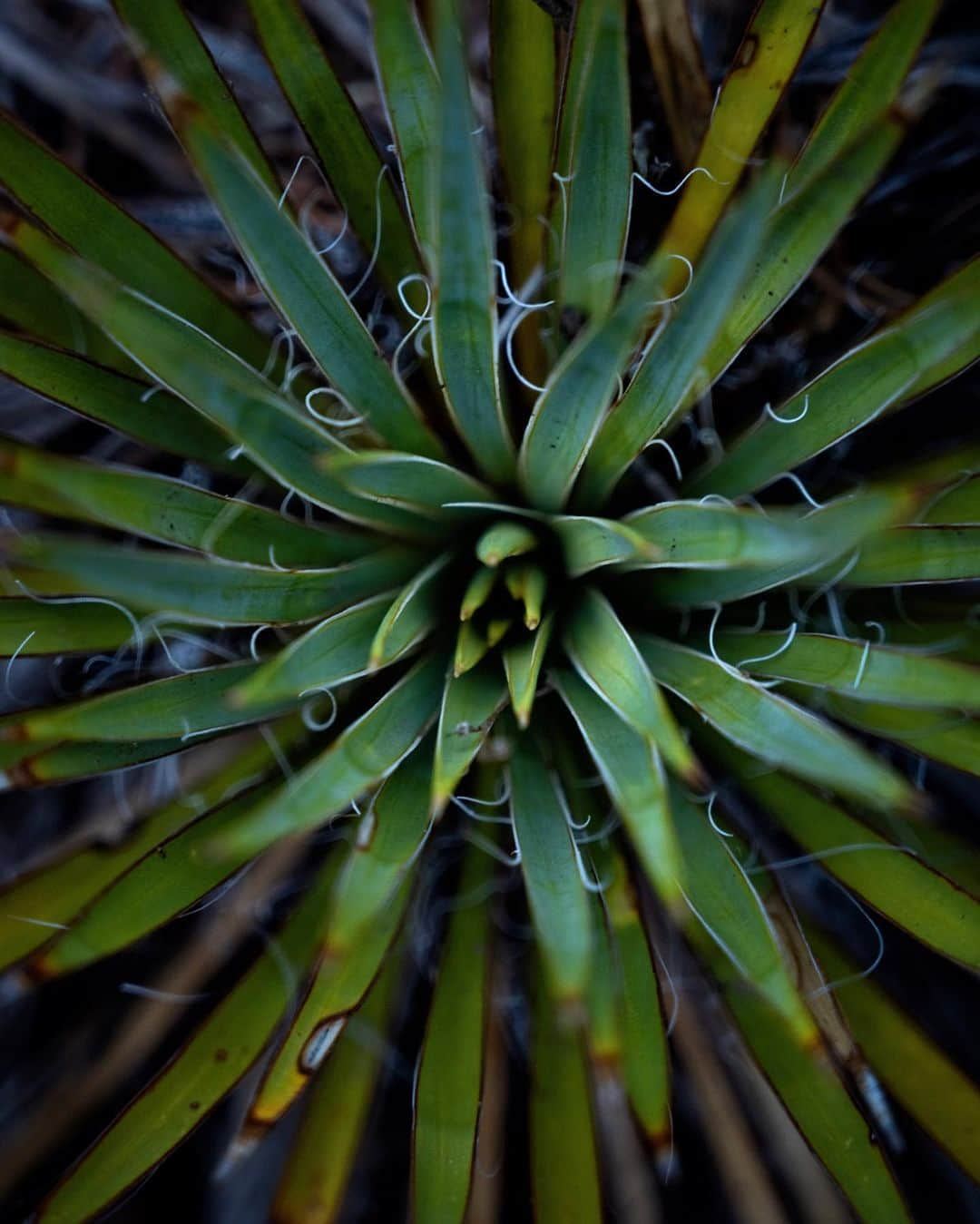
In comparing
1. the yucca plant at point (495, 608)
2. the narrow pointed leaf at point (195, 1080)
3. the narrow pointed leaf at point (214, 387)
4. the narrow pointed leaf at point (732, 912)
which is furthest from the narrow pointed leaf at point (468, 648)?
the narrow pointed leaf at point (195, 1080)

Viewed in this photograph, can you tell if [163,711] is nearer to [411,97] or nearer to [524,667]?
[524,667]

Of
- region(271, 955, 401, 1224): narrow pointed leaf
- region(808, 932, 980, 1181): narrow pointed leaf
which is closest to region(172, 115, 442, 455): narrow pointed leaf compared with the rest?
region(271, 955, 401, 1224): narrow pointed leaf

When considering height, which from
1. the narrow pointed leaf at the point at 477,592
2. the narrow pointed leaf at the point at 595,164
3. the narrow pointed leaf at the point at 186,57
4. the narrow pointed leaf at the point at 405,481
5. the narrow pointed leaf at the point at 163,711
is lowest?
the narrow pointed leaf at the point at 477,592

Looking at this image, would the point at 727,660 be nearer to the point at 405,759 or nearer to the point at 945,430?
the point at 405,759

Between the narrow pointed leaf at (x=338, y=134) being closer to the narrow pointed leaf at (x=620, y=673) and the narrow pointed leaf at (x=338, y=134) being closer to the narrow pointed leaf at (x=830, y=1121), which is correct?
the narrow pointed leaf at (x=620, y=673)

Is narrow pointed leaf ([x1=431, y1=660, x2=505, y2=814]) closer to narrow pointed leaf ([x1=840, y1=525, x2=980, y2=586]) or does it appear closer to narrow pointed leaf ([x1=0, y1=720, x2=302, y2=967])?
narrow pointed leaf ([x1=0, y1=720, x2=302, y2=967])

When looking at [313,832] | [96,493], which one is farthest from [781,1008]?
[96,493]
